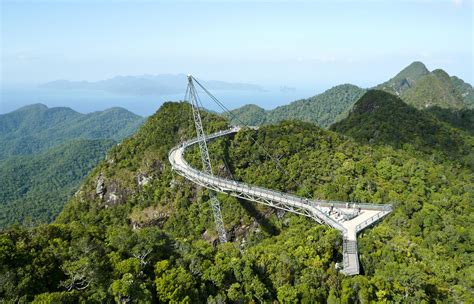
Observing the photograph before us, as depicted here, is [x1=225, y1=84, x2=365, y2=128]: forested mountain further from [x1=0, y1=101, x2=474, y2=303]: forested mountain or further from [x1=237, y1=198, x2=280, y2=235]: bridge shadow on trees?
[x1=237, y1=198, x2=280, y2=235]: bridge shadow on trees

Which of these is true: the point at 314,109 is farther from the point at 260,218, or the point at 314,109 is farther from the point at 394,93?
the point at 260,218

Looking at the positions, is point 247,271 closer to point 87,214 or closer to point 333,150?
point 333,150

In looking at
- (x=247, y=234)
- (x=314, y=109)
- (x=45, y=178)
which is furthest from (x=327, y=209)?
(x=45, y=178)

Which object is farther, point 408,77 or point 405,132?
point 408,77

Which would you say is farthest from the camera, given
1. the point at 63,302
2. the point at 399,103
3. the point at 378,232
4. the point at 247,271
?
the point at 399,103

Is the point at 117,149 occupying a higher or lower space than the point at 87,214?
higher

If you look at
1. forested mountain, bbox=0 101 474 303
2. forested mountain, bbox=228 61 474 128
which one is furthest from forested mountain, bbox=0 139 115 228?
forested mountain, bbox=228 61 474 128

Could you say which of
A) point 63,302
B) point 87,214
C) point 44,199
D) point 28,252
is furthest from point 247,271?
point 44,199
